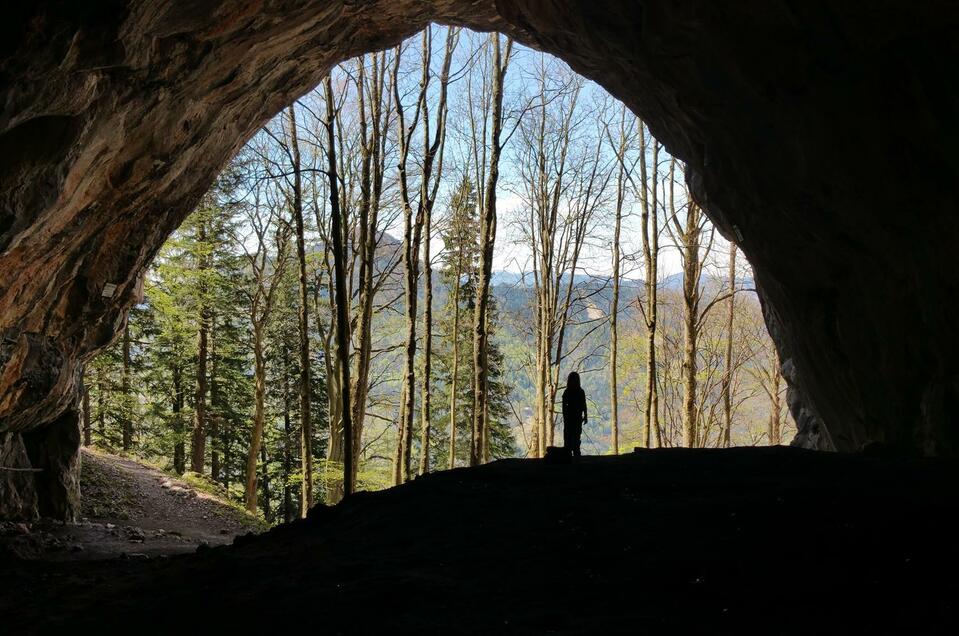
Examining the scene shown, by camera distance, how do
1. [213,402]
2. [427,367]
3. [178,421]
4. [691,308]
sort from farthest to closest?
[213,402]
[178,421]
[691,308]
[427,367]

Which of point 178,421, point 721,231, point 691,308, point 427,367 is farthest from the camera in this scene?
point 178,421

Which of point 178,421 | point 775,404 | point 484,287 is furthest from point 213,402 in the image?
point 775,404

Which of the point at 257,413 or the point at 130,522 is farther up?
the point at 257,413

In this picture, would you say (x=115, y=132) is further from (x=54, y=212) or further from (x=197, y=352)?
(x=197, y=352)

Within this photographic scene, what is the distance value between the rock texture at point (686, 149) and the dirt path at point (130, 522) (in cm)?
159

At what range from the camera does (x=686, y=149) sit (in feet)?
33.1

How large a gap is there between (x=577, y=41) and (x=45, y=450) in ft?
40.1

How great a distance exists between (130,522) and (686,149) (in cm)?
1409

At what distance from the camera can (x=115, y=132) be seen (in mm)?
7047

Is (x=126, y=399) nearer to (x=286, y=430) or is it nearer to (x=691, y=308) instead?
(x=286, y=430)

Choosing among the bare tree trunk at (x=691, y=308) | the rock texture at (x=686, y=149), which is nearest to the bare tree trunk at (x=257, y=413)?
the rock texture at (x=686, y=149)

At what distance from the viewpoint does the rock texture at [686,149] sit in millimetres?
5688

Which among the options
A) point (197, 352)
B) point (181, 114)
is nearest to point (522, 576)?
point (181, 114)

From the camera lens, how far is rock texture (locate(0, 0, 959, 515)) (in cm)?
569
